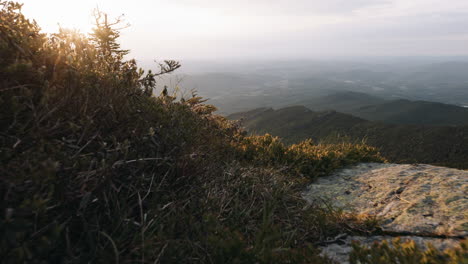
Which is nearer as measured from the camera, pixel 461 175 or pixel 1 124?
pixel 1 124

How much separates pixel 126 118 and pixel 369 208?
127 inches

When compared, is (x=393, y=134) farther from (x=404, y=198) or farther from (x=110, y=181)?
(x=110, y=181)

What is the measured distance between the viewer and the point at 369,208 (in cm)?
344

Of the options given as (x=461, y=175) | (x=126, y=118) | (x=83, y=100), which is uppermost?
(x=83, y=100)

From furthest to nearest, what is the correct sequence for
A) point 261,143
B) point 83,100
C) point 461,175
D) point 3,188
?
point 261,143, point 461,175, point 83,100, point 3,188

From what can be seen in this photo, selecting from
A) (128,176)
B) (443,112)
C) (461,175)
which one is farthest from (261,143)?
(443,112)

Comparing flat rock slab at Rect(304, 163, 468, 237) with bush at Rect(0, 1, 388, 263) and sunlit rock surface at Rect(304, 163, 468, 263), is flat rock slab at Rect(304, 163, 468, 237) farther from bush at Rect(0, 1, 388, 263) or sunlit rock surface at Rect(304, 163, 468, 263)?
bush at Rect(0, 1, 388, 263)

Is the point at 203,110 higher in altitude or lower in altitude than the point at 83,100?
lower

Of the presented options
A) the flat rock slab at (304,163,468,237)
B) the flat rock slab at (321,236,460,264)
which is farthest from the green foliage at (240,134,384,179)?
the flat rock slab at (321,236,460,264)

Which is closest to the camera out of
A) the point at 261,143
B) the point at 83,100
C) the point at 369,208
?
the point at 83,100

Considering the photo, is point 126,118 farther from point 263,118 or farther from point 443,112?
point 443,112

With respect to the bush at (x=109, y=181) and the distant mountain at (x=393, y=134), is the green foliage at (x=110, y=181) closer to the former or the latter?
the bush at (x=109, y=181)

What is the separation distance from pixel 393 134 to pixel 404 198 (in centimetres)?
10266

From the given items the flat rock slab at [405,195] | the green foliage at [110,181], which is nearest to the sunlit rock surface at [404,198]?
the flat rock slab at [405,195]
